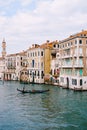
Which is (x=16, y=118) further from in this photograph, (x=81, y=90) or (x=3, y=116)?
(x=81, y=90)

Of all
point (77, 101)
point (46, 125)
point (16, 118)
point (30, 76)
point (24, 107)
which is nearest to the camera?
point (46, 125)

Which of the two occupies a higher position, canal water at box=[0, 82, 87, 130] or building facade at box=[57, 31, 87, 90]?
building facade at box=[57, 31, 87, 90]

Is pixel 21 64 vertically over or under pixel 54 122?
over

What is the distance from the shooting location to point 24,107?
2166 centimetres

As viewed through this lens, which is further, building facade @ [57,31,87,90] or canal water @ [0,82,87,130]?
building facade @ [57,31,87,90]

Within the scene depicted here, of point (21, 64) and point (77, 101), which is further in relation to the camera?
point (21, 64)

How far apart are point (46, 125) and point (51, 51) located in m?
33.8

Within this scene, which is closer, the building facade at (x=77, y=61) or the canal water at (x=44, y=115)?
the canal water at (x=44, y=115)

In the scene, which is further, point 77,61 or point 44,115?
point 77,61

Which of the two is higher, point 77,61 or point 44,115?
point 77,61

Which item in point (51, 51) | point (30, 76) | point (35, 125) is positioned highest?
point (51, 51)

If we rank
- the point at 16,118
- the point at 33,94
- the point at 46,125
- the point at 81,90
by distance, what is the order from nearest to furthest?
the point at 46,125
the point at 16,118
the point at 33,94
the point at 81,90

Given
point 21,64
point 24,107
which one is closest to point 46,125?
point 24,107

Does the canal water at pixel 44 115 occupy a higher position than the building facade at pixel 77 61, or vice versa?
the building facade at pixel 77 61
